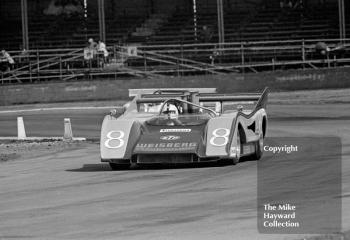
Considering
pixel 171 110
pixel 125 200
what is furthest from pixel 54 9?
pixel 125 200

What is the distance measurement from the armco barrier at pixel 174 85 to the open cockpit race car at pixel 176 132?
1920 centimetres

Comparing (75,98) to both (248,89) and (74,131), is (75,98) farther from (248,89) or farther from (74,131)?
(74,131)

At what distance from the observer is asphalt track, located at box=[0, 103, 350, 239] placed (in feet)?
29.3

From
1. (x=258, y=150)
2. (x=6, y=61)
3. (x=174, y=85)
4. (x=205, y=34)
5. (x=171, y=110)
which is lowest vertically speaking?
(x=258, y=150)

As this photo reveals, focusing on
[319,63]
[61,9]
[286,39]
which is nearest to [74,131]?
[319,63]

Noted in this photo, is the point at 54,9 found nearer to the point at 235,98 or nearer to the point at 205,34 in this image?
the point at 205,34

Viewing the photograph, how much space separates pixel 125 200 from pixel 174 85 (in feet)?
80.9

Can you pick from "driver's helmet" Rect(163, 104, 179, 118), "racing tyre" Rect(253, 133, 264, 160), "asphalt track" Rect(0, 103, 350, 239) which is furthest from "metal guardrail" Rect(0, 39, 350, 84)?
"racing tyre" Rect(253, 133, 264, 160)

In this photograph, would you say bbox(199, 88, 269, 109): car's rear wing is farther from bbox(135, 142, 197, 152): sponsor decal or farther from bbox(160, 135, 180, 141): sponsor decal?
bbox(135, 142, 197, 152): sponsor decal

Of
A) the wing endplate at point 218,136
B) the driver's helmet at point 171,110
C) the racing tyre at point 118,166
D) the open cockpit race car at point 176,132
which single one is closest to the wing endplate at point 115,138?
the open cockpit race car at point 176,132

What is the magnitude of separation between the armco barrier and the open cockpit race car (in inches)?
756

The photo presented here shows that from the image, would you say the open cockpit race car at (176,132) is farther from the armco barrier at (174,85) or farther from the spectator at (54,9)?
the spectator at (54,9)

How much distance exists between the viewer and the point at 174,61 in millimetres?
39188

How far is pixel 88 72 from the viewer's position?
123ft
